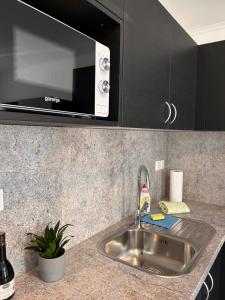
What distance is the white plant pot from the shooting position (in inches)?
35.0

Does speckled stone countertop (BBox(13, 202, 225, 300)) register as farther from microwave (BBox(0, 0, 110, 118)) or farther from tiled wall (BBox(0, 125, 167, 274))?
microwave (BBox(0, 0, 110, 118))

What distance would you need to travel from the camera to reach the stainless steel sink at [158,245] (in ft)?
4.16

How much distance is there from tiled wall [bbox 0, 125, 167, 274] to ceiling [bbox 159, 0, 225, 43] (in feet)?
2.99

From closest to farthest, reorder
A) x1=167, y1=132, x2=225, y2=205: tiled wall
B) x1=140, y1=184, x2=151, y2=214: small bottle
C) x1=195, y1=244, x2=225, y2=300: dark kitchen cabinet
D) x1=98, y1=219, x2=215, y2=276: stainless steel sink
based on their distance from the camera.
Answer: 1. x1=98, y1=219, x2=215, y2=276: stainless steel sink
2. x1=195, y1=244, x2=225, y2=300: dark kitchen cabinet
3. x1=140, y1=184, x2=151, y2=214: small bottle
4. x1=167, y1=132, x2=225, y2=205: tiled wall

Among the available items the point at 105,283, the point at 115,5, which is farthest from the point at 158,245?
the point at 115,5

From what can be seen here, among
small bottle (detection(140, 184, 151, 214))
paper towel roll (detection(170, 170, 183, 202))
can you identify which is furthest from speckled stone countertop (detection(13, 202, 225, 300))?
A: paper towel roll (detection(170, 170, 183, 202))

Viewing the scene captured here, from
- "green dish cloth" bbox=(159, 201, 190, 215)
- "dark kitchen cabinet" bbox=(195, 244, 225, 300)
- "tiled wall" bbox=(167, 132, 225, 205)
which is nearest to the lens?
"dark kitchen cabinet" bbox=(195, 244, 225, 300)

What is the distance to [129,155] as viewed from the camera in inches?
63.4

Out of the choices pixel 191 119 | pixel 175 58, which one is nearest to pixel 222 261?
pixel 191 119

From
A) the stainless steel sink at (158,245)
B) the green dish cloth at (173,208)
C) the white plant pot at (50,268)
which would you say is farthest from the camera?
the green dish cloth at (173,208)

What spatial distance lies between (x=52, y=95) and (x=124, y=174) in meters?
1.02

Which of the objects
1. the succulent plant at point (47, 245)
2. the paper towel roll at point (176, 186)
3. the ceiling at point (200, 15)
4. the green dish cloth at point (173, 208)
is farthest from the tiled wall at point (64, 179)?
the ceiling at point (200, 15)

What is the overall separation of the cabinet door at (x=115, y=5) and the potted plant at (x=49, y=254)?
0.84m

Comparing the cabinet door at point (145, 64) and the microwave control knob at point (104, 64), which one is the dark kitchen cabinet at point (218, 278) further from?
the microwave control knob at point (104, 64)
